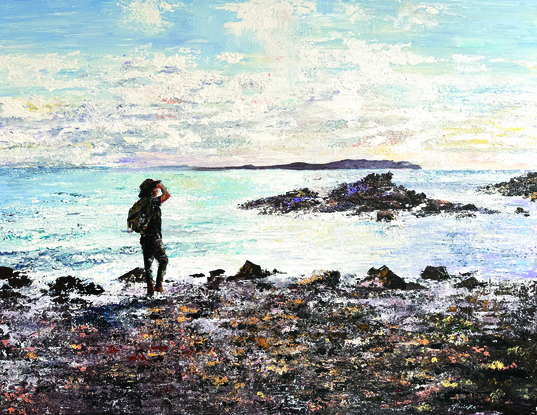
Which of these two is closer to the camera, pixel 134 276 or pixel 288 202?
pixel 134 276

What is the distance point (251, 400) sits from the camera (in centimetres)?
360

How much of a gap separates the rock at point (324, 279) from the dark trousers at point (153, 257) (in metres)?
1.62

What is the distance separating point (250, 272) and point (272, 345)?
1.14 m

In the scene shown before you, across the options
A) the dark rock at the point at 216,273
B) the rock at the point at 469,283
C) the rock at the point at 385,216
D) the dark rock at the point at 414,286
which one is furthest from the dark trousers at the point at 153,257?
the rock at the point at 469,283

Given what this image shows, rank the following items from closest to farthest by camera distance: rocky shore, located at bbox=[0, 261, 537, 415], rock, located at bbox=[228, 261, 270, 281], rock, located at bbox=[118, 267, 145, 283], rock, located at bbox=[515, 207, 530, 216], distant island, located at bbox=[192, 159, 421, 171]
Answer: rocky shore, located at bbox=[0, 261, 537, 415] → rock, located at bbox=[118, 267, 145, 283] → rock, located at bbox=[228, 261, 270, 281] → distant island, located at bbox=[192, 159, 421, 171] → rock, located at bbox=[515, 207, 530, 216]

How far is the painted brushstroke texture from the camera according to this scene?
4.91 meters

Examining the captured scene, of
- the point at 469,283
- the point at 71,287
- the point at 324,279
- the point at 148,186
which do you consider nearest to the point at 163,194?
the point at 148,186

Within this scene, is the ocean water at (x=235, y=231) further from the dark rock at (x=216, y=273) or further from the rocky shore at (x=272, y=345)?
the rocky shore at (x=272, y=345)

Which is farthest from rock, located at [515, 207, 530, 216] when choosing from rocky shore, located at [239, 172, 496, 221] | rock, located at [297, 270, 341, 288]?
rock, located at [297, 270, 341, 288]

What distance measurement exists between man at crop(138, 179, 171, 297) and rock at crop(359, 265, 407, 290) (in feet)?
8.00

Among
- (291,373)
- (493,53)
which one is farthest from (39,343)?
(493,53)

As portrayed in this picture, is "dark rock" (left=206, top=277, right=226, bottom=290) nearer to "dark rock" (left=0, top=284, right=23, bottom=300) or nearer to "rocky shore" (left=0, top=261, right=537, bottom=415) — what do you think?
"rocky shore" (left=0, top=261, right=537, bottom=415)

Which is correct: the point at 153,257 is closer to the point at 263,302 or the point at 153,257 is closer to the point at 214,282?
the point at 214,282

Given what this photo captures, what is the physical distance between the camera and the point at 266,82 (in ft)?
16.7
